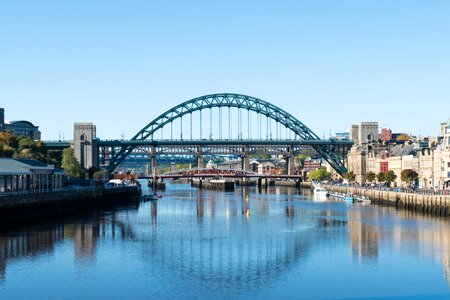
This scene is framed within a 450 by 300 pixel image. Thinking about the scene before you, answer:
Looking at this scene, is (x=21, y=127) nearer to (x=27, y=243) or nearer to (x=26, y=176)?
(x=26, y=176)

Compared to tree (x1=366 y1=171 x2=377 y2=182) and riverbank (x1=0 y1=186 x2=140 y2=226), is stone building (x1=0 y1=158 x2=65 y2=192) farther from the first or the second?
tree (x1=366 y1=171 x2=377 y2=182)

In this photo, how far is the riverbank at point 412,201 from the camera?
228ft

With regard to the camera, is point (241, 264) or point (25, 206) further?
point (25, 206)

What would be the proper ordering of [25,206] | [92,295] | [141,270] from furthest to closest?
[25,206] → [141,270] → [92,295]

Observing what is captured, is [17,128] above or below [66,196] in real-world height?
above

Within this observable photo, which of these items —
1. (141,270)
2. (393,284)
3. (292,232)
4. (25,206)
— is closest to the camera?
(393,284)

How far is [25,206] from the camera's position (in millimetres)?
63438

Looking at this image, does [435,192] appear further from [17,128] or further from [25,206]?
[17,128]

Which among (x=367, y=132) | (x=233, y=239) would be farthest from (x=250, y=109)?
(x=233, y=239)

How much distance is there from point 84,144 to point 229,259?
94748mm

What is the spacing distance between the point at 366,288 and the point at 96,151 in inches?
4182

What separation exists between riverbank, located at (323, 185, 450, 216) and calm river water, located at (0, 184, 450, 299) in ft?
12.8

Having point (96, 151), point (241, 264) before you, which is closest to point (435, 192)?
point (241, 264)

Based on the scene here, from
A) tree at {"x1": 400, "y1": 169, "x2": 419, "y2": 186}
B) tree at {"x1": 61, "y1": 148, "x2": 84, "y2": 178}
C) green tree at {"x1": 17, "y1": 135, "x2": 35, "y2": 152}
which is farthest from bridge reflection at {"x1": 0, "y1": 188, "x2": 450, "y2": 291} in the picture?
tree at {"x1": 61, "y1": 148, "x2": 84, "y2": 178}
